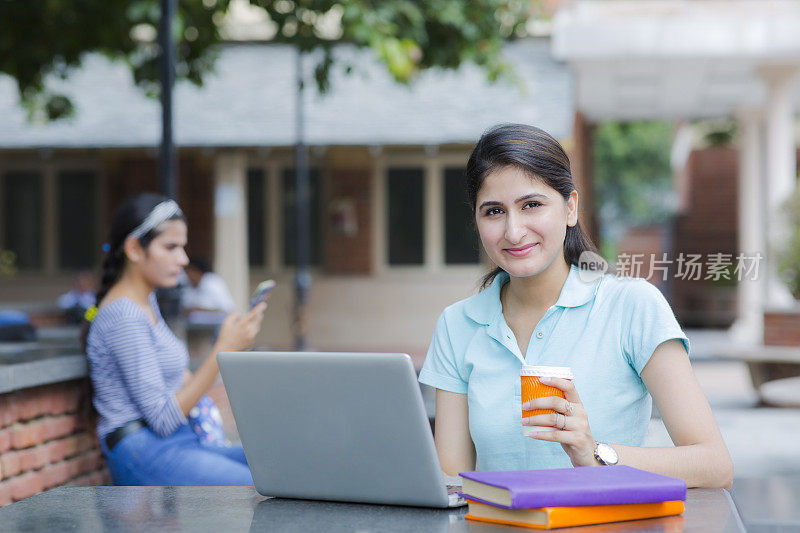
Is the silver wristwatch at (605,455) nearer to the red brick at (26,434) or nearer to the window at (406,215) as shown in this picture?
the red brick at (26,434)

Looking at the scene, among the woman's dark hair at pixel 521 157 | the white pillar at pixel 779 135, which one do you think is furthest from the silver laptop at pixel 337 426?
the white pillar at pixel 779 135

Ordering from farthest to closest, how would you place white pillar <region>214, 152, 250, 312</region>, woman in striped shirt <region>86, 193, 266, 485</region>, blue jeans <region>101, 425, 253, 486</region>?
white pillar <region>214, 152, 250, 312</region>
woman in striped shirt <region>86, 193, 266, 485</region>
blue jeans <region>101, 425, 253, 486</region>

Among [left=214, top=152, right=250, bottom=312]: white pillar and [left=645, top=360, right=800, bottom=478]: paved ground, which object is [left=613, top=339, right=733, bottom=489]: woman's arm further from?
[left=214, top=152, right=250, bottom=312]: white pillar

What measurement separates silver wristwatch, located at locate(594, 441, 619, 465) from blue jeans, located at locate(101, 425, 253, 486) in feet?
5.52

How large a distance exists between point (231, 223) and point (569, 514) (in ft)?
48.5

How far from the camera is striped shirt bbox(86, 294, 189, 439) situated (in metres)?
3.82

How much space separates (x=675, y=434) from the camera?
242 centimetres

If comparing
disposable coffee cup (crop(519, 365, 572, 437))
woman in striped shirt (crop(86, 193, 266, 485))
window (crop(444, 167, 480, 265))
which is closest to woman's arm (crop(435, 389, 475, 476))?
disposable coffee cup (crop(519, 365, 572, 437))

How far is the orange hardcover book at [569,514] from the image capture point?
1889 mm

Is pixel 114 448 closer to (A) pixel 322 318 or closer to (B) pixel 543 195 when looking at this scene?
(B) pixel 543 195

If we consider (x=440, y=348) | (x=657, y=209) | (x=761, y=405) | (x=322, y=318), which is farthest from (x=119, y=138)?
(x=657, y=209)

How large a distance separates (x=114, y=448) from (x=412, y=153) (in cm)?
1422

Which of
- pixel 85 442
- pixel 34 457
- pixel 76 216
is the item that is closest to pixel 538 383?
pixel 34 457

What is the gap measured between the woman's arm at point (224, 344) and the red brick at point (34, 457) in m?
0.75
